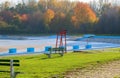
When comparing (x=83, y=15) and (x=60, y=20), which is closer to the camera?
(x=60, y=20)

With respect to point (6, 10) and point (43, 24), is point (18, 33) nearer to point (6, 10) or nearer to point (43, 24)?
point (43, 24)

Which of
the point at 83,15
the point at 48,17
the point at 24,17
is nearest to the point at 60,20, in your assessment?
the point at 48,17

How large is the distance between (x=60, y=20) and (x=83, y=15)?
20.2ft

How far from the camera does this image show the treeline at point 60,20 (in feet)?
236

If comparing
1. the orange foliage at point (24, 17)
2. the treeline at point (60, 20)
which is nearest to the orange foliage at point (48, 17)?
the treeline at point (60, 20)

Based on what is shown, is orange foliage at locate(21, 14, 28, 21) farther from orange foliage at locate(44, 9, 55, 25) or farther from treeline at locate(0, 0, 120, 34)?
orange foliage at locate(44, 9, 55, 25)

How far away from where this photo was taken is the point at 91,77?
1208 centimetres

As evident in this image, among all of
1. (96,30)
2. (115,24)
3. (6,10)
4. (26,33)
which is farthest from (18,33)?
(115,24)

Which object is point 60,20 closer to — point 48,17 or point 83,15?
point 48,17

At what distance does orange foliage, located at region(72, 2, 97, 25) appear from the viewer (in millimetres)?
78062

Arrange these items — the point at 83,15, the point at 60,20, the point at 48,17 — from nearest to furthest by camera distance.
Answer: the point at 60,20, the point at 83,15, the point at 48,17

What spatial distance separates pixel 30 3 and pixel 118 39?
2191 inches

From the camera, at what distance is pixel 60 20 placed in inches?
3145

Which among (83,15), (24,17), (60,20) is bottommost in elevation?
(60,20)
